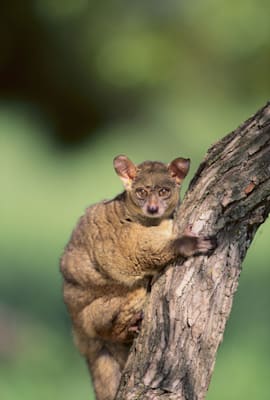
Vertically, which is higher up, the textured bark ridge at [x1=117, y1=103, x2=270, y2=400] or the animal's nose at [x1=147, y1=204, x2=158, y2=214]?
the animal's nose at [x1=147, y1=204, x2=158, y2=214]

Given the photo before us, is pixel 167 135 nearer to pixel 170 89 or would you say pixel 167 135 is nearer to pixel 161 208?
pixel 170 89

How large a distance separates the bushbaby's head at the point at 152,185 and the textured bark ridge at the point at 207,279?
26.7 inches

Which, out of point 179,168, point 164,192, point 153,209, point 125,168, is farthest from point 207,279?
point 125,168

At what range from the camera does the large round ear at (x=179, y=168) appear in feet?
19.3

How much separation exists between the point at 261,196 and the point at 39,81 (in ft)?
38.3

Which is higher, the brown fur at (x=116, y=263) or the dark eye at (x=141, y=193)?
the dark eye at (x=141, y=193)

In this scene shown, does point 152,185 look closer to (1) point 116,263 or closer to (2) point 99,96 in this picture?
(1) point 116,263

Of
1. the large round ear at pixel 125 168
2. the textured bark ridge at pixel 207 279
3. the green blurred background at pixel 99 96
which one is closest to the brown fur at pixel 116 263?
the large round ear at pixel 125 168

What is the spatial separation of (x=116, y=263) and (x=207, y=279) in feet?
2.78

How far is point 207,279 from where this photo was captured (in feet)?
15.9

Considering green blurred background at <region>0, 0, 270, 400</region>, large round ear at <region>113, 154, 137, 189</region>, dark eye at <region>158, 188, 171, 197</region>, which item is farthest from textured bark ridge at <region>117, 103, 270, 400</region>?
green blurred background at <region>0, 0, 270, 400</region>

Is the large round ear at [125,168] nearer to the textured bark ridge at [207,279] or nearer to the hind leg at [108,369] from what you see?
the hind leg at [108,369]

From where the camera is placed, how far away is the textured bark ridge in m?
4.79

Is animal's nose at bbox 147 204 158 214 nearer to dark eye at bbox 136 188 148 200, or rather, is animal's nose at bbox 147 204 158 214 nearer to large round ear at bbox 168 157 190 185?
dark eye at bbox 136 188 148 200
